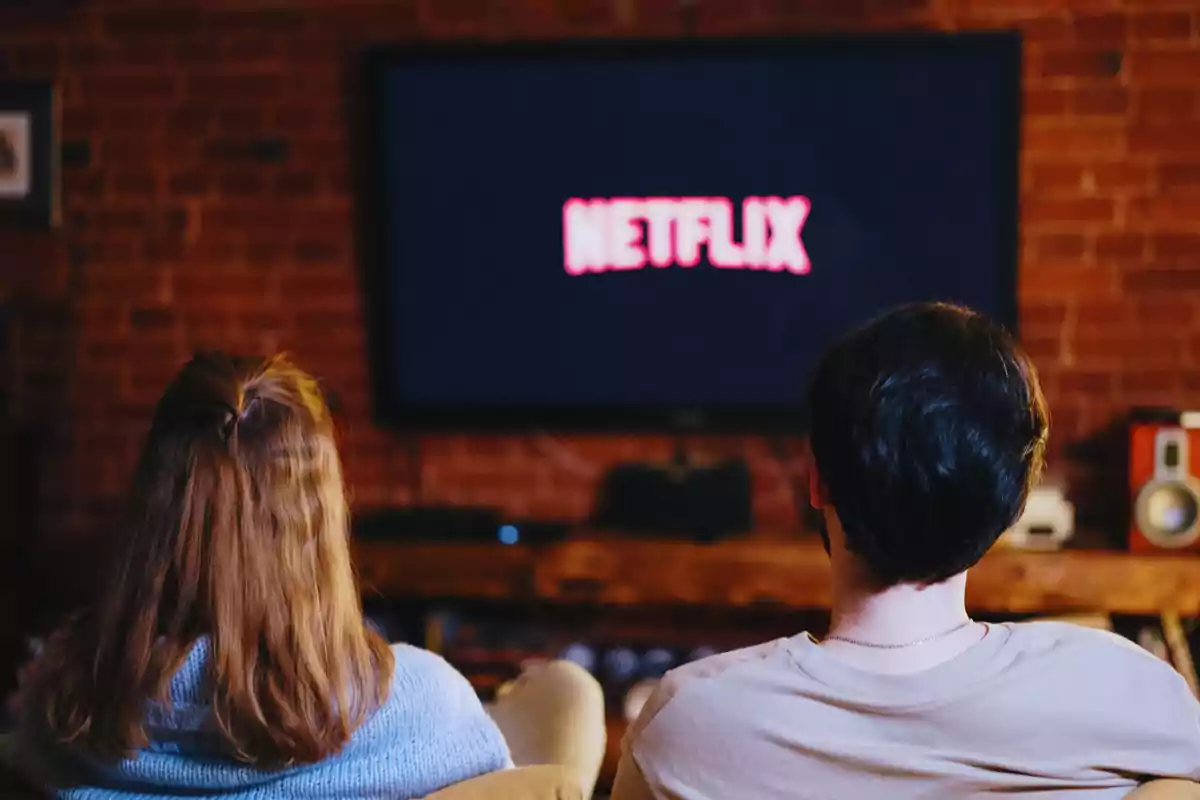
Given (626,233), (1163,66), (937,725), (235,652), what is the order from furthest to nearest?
(626,233), (1163,66), (235,652), (937,725)

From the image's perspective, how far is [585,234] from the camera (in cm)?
329

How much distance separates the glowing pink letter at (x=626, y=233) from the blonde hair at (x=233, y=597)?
6.39ft

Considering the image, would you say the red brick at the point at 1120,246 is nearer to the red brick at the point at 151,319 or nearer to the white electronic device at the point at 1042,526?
the white electronic device at the point at 1042,526

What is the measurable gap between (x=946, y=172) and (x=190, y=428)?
2.27 metres

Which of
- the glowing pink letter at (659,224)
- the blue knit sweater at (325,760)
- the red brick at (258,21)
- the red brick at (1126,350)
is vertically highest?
the red brick at (258,21)

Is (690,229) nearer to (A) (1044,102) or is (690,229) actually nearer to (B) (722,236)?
(B) (722,236)

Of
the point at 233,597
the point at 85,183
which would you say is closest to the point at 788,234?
the point at 85,183

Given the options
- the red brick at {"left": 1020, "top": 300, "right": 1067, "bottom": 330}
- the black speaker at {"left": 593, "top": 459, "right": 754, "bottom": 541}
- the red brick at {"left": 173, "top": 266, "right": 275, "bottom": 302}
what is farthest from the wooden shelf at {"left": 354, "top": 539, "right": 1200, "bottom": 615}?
the red brick at {"left": 173, "top": 266, "right": 275, "bottom": 302}

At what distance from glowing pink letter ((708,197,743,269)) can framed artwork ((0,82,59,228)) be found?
1.80 m

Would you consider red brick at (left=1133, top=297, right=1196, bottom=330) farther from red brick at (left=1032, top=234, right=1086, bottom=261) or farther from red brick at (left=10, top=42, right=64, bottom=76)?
red brick at (left=10, top=42, right=64, bottom=76)

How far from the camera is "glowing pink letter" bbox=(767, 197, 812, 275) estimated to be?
3225mm

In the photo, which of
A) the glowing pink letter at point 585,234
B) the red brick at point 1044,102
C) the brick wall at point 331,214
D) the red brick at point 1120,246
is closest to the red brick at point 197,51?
the brick wall at point 331,214

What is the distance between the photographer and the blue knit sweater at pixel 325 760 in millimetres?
1313

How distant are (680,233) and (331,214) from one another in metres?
0.94
